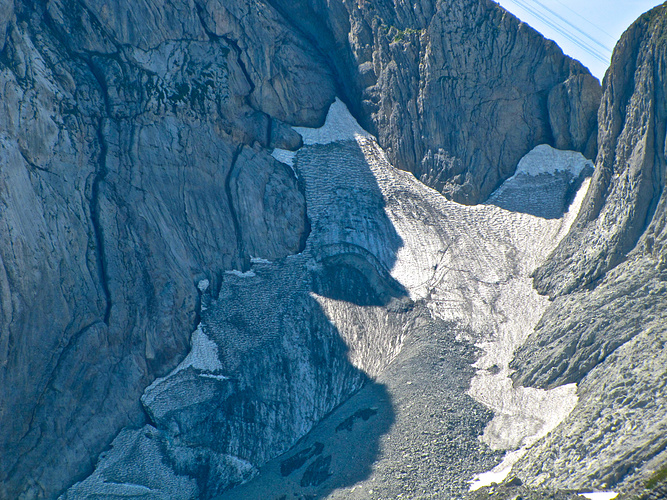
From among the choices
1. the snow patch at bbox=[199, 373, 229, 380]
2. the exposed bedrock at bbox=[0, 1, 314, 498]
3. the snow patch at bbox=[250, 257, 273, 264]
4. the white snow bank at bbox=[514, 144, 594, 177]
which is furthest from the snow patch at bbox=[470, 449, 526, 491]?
the white snow bank at bbox=[514, 144, 594, 177]

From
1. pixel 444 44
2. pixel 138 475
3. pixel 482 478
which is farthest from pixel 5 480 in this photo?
pixel 444 44

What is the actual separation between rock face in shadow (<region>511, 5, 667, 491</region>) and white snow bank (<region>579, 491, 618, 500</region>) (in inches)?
13.9

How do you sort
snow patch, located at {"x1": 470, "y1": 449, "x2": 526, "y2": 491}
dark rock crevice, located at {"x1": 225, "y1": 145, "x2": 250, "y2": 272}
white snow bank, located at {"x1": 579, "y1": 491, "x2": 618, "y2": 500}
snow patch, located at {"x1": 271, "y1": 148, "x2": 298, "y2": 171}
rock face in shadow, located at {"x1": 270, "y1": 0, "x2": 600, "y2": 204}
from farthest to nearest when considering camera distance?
snow patch, located at {"x1": 271, "y1": 148, "x2": 298, "y2": 171}
rock face in shadow, located at {"x1": 270, "y1": 0, "x2": 600, "y2": 204}
dark rock crevice, located at {"x1": 225, "y1": 145, "x2": 250, "y2": 272}
snow patch, located at {"x1": 470, "y1": 449, "x2": 526, "y2": 491}
white snow bank, located at {"x1": 579, "y1": 491, "x2": 618, "y2": 500}

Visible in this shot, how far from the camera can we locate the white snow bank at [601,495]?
1484 centimetres

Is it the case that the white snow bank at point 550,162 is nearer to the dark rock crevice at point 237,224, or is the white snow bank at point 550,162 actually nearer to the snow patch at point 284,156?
the snow patch at point 284,156

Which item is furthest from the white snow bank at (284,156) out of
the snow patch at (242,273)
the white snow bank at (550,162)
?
the white snow bank at (550,162)

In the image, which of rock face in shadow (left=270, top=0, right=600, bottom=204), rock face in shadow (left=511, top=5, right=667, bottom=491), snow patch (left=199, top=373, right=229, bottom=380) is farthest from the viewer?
rock face in shadow (left=270, top=0, right=600, bottom=204)

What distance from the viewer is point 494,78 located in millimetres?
29656

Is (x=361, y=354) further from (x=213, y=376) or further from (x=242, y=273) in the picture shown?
(x=242, y=273)

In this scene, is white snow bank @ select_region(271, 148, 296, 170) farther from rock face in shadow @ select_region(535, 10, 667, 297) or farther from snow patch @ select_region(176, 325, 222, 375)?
rock face in shadow @ select_region(535, 10, 667, 297)

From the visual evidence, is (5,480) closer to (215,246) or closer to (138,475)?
(138,475)

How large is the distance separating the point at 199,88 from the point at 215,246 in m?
7.76

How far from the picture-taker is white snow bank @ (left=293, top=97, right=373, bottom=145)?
3091 centimetres

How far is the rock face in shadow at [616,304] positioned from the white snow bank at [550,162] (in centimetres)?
261
